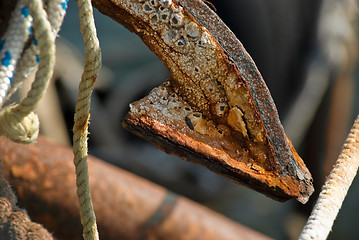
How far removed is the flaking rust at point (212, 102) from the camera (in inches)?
26.3

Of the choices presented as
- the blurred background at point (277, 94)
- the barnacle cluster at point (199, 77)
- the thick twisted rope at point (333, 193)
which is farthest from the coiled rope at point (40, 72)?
the blurred background at point (277, 94)

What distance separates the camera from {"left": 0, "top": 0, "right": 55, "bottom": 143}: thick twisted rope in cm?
56

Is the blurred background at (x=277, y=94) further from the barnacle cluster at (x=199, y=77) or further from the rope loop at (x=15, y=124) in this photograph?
the rope loop at (x=15, y=124)

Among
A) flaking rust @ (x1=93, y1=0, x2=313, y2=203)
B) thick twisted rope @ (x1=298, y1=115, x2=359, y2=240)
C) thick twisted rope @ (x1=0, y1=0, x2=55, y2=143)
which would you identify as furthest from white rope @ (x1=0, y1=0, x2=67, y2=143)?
thick twisted rope @ (x1=298, y1=115, x2=359, y2=240)

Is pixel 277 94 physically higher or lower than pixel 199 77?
lower

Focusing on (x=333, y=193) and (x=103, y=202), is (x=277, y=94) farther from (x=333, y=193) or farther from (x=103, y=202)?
(x=333, y=193)

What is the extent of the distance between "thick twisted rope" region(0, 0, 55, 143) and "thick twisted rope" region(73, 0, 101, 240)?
0.05 meters

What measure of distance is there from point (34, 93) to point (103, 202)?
2.37 feet

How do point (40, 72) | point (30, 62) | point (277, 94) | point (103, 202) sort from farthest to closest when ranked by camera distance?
point (277, 94)
point (103, 202)
point (30, 62)
point (40, 72)

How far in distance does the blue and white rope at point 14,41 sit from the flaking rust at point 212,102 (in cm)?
11

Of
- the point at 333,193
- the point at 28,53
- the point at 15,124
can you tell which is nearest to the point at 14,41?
the point at 28,53

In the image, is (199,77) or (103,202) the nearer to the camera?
(199,77)

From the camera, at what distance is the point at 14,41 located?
2.15 feet

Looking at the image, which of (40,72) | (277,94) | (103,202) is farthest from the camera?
(277,94)
